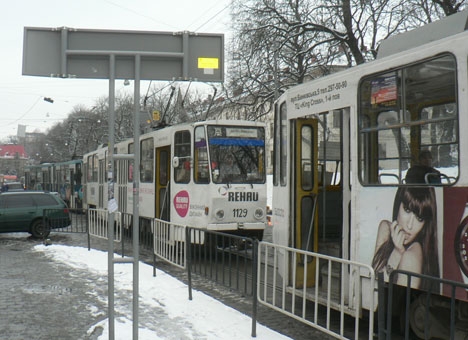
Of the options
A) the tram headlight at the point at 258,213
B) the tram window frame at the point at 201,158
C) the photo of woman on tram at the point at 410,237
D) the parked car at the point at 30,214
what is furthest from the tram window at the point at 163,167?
the photo of woman on tram at the point at 410,237

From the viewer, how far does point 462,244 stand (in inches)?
189

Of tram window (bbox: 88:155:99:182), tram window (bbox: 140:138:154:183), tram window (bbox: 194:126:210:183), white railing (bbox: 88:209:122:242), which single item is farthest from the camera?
tram window (bbox: 88:155:99:182)

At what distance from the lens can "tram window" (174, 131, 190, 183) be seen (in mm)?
13477

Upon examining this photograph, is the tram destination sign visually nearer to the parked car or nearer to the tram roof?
the tram roof

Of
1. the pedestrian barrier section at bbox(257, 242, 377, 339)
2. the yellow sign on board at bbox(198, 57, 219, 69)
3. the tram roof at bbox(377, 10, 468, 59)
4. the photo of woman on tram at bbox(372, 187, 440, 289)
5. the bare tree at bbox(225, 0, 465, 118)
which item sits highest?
the bare tree at bbox(225, 0, 465, 118)

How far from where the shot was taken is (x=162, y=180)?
49.1 ft

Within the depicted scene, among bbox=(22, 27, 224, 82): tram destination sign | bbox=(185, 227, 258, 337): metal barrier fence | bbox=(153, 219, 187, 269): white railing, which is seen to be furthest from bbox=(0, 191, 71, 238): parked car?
bbox=(22, 27, 224, 82): tram destination sign

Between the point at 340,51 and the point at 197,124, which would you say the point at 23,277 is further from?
the point at 340,51

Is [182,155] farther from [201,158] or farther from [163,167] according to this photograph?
[163,167]

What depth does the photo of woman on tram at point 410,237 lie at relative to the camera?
16.9 feet

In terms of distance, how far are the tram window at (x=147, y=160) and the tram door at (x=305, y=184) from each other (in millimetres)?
8137

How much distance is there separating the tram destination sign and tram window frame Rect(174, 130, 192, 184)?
816 cm

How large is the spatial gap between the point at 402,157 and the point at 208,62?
82.8 inches

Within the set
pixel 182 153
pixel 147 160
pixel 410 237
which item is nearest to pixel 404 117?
pixel 410 237
